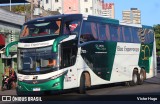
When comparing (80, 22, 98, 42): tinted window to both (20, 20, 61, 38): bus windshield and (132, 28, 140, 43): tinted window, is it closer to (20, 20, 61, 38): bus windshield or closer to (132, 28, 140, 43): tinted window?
(20, 20, 61, 38): bus windshield

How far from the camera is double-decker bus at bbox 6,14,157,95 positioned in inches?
731

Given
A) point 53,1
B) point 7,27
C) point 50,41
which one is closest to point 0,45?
point 7,27

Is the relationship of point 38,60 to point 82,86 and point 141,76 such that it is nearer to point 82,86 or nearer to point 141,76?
point 82,86

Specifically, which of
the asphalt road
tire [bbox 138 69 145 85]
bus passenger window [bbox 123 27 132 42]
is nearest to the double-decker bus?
the asphalt road

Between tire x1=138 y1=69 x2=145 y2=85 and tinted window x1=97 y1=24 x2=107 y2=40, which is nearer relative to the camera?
tinted window x1=97 y1=24 x2=107 y2=40

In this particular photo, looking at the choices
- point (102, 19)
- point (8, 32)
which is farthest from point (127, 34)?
Answer: point (8, 32)

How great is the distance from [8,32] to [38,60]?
47.8 feet

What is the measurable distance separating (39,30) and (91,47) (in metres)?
2.96

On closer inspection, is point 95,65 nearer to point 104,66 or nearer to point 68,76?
point 104,66

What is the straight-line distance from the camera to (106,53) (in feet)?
73.5

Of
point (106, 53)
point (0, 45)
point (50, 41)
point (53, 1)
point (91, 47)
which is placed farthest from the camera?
point (53, 1)

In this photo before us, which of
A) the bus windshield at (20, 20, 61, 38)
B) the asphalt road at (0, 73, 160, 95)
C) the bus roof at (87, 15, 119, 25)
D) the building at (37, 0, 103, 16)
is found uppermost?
the building at (37, 0, 103, 16)

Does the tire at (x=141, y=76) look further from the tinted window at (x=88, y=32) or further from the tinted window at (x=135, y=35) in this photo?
the tinted window at (x=88, y=32)

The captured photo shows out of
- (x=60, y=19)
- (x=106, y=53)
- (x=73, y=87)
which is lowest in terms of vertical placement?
(x=73, y=87)
